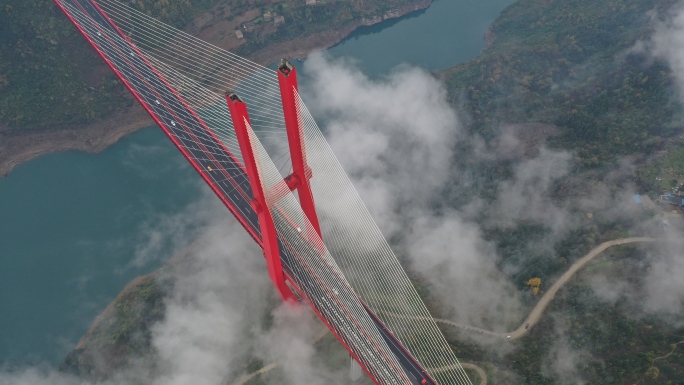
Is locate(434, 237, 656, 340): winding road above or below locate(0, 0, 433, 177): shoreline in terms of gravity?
below

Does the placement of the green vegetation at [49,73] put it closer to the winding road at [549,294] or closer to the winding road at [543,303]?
the winding road at [543,303]

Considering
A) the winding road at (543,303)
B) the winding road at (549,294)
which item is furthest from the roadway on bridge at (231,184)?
the winding road at (549,294)

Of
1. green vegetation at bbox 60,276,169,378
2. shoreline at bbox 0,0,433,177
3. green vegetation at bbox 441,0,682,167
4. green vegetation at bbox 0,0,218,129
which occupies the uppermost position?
green vegetation at bbox 0,0,218,129

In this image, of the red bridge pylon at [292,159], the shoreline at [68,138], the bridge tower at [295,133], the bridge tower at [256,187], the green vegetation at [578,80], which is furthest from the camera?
the shoreline at [68,138]

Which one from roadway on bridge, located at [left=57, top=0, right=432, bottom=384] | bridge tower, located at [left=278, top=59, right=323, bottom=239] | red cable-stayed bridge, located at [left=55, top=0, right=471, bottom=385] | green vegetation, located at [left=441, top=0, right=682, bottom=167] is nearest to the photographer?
bridge tower, located at [left=278, top=59, right=323, bottom=239]

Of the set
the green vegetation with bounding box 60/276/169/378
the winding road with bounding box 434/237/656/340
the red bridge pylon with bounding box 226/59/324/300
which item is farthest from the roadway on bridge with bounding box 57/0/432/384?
the green vegetation with bounding box 60/276/169/378

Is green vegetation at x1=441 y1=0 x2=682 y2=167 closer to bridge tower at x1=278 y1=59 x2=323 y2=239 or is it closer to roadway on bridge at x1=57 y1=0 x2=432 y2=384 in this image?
bridge tower at x1=278 y1=59 x2=323 y2=239
